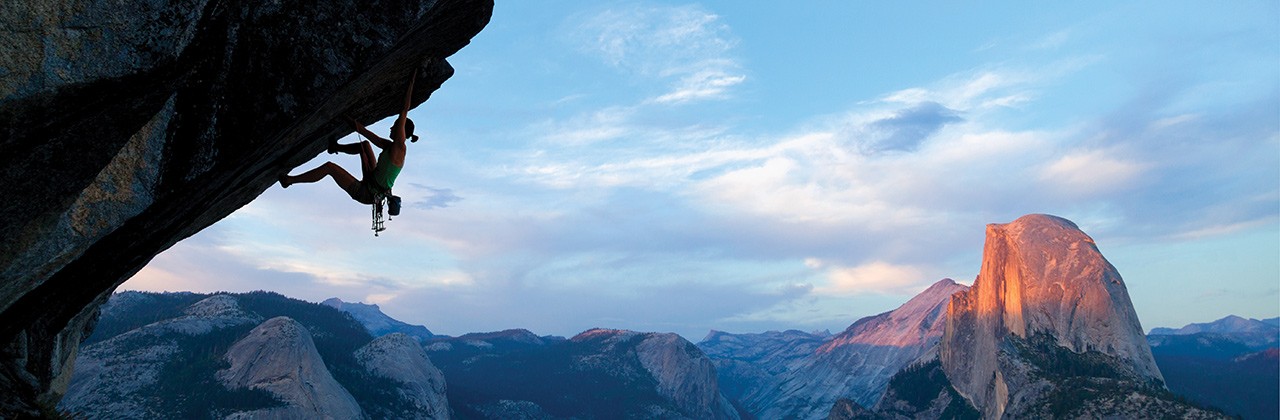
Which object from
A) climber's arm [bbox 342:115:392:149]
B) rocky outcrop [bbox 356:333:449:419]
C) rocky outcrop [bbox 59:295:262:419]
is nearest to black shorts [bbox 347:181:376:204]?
climber's arm [bbox 342:115:392:149]

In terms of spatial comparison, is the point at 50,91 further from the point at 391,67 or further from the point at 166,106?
the point at 391,67

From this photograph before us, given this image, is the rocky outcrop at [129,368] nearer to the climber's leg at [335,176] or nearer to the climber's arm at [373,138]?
the climber's leg at [335,176]

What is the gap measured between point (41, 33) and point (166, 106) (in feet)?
5.47

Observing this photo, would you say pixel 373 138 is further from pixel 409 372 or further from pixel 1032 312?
pixel 1032 312

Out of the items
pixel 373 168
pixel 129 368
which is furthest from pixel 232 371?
pixel 373 168

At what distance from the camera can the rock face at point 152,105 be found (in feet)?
23.1

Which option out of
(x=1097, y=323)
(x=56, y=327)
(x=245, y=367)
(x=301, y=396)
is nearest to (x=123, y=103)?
(x=56, y=327)

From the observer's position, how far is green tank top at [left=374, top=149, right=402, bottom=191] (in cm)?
1124

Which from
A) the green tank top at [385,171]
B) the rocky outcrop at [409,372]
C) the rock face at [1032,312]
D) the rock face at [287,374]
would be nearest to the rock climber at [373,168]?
the green tank top at [385,171]

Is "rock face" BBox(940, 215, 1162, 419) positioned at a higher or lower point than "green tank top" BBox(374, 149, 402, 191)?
higher

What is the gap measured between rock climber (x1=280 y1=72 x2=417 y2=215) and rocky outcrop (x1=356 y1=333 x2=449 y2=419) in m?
114

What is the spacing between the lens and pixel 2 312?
389 inches

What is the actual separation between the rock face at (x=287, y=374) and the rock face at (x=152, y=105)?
8039 cm

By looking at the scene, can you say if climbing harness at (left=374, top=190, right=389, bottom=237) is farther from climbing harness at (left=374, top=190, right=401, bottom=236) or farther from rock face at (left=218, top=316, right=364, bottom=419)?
rock face at (left=218, top=316, right=364, bottom=419)
